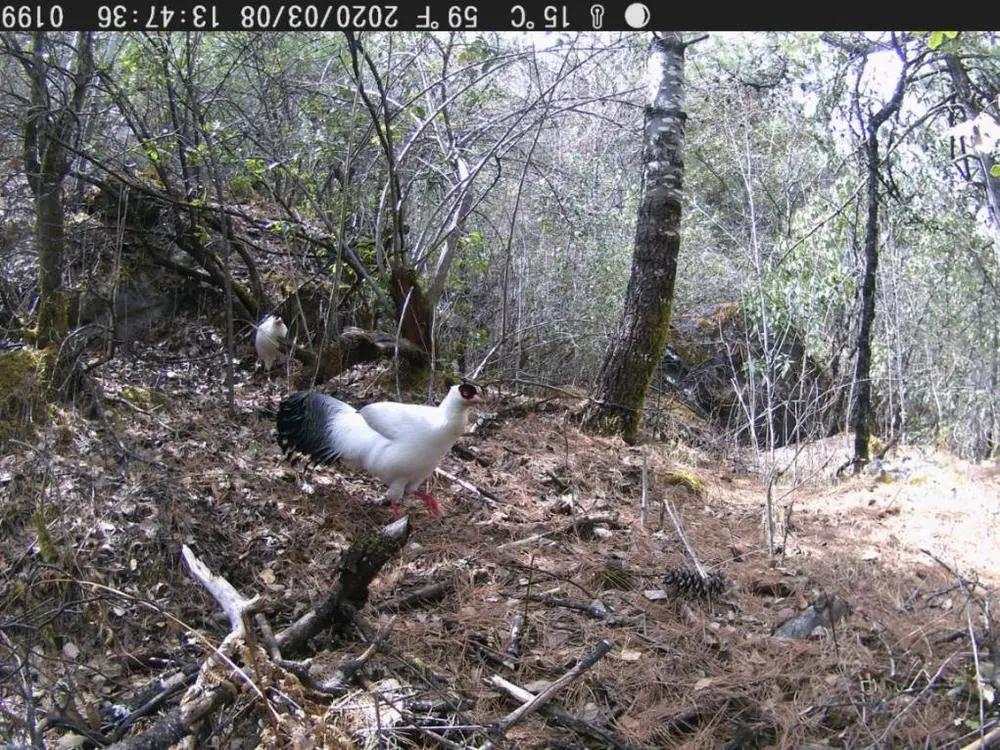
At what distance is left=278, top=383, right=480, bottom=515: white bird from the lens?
4.31m

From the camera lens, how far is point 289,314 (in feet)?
25.5

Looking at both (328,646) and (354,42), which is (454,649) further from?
(354,42)

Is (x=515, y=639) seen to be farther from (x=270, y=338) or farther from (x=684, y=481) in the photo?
(x=270, y=338)

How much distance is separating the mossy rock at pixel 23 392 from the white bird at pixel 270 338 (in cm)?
239

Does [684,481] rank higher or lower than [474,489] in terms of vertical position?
lower

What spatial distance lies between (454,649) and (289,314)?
5.23 meters

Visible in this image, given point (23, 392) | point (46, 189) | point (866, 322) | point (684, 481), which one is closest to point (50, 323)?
point (23, 392)

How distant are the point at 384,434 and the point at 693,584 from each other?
1.84m

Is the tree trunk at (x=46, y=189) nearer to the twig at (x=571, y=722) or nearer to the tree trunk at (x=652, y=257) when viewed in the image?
the twig at (x=571, y=722)

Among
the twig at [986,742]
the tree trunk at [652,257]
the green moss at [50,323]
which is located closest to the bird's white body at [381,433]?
the green moss at [50,323]

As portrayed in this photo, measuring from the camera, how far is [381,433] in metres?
4.46

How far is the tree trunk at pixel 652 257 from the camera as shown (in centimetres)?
658

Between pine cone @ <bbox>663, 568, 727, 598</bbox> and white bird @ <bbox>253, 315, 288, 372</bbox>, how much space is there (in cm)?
426

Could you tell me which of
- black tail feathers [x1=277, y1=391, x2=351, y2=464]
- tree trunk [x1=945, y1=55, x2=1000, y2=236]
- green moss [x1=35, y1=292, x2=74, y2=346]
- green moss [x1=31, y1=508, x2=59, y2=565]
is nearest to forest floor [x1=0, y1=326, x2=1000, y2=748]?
green moss [x1=31, y1=508, x2=59, y2=565]
